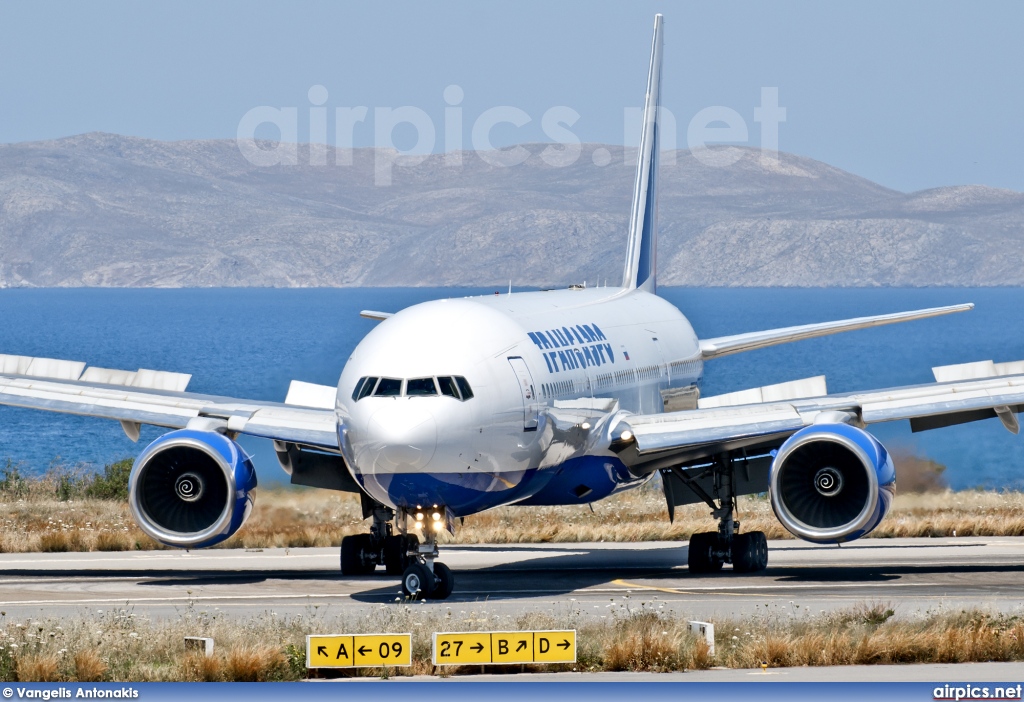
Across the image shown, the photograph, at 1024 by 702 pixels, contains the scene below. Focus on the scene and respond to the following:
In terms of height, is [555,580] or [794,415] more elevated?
[794,415]

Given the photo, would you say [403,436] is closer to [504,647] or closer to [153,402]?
[504,647]

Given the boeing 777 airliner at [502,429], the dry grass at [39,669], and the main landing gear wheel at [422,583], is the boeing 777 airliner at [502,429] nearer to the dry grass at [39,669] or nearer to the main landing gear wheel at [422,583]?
the main landing gear wheel at [422,583]

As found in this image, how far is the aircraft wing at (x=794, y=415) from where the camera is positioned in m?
28.5

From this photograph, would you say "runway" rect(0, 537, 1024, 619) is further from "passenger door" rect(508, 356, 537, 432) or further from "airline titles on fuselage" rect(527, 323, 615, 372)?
"airline titles on fuselage" rect(527, 323, 615, 372)

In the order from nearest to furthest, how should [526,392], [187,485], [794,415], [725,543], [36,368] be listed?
[526,392], [187,485], [794,415], [725,543], [36,368]

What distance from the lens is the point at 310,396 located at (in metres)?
33.0

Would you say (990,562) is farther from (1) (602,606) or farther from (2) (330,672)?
(2) (330,672)

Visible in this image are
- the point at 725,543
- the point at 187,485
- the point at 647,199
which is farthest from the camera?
the point at 647,199

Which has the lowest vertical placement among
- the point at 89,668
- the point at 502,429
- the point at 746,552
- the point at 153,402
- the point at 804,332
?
the point at 89,668

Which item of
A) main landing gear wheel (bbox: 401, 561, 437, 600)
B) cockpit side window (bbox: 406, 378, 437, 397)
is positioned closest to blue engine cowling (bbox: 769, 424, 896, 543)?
main landing gear wheel (bbox: 401, 561, 437, 600)

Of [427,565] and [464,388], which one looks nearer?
[464,388]

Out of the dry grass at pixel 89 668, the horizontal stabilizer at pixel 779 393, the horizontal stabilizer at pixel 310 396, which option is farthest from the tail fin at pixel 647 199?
the dry grass at pixel 89 668

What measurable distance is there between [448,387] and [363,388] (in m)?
1.16

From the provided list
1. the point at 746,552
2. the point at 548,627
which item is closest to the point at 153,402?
the point at 746,552
